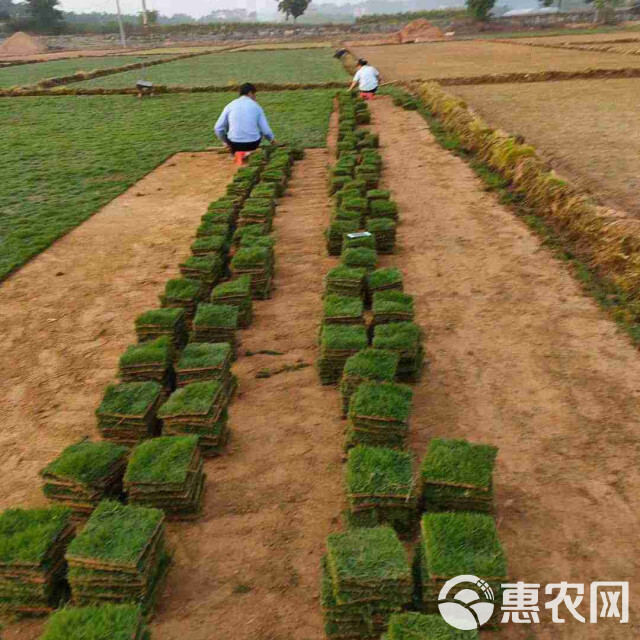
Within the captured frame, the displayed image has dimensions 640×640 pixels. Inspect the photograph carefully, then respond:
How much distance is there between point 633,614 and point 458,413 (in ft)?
7.34

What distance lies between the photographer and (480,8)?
83.9 meters

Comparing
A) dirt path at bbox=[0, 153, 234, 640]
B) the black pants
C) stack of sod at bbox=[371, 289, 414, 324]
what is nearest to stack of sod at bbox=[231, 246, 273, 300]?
dirt path at bbox=[0, 153, 234, 640]

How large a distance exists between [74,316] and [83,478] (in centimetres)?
378

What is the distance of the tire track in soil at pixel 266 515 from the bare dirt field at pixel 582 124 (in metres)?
7.01

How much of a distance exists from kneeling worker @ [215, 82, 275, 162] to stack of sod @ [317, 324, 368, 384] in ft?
27.9

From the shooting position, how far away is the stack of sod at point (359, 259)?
786 centimetres

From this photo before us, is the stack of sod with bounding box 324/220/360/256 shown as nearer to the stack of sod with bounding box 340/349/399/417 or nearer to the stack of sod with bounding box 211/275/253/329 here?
the stack of sod with bounding box 211/275/253/329

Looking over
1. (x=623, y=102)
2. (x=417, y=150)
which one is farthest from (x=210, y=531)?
(x=623, y=102)

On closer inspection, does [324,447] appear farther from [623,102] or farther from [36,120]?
[36,120]

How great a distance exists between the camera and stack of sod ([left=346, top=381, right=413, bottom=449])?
4.83 meters

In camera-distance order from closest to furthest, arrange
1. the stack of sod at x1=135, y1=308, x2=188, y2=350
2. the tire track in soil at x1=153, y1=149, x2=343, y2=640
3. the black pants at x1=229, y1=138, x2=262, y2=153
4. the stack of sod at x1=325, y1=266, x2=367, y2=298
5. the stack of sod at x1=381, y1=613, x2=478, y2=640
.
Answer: the stack of sod at x1=381, y1=613, x2=478, y2=640 → the tire track in soil at x1=153, y1=149, x2=343, y2=640 → the stack of sod at x1=135, y1=308, x2=188, y2=350 → the stack of sod at x1=325, y1=266, x2=367, y2=298 → the black pants at x1=229, y1=138, x2=262, y2=153

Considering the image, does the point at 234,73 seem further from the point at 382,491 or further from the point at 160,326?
the point at 382,491

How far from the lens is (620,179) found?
11125mm

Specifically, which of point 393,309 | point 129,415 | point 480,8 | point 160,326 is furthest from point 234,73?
point 480,8
